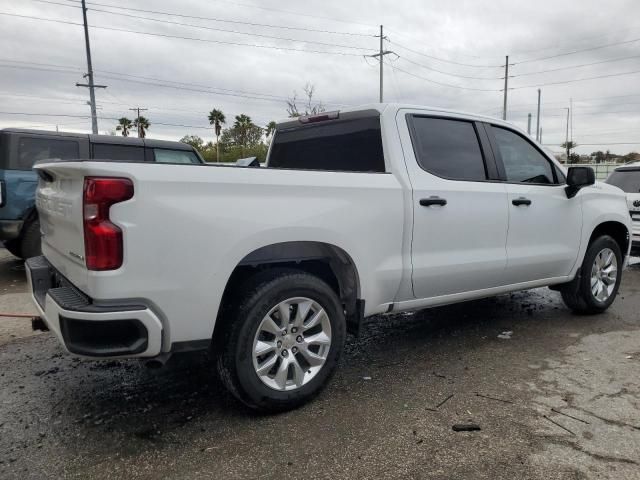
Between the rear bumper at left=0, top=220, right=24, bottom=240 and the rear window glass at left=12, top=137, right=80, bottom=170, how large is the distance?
760mm

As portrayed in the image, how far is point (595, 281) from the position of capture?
5.20 metres

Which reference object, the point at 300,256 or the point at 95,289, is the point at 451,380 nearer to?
the point at 300,256

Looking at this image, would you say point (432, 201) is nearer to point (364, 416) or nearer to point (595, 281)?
point (364, 416)

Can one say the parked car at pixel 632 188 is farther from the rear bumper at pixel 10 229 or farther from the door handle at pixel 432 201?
the rear bumper at pixel 10 229

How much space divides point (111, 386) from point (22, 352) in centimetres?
124

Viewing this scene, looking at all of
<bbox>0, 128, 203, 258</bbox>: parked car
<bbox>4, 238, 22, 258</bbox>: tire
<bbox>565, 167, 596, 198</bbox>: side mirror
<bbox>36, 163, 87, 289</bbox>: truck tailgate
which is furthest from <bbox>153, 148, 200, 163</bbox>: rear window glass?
<bbox>565, 167, 596, 198</bbox>: side mirror

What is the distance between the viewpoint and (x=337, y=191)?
3170mm

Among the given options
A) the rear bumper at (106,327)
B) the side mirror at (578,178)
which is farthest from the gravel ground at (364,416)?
the side mirror at (578,178)

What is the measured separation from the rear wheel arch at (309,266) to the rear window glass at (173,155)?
5.48m

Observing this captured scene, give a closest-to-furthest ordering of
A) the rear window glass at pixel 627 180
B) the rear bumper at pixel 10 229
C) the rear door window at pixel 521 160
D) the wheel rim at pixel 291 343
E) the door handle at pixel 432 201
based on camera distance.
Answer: the wheel rim at pixel 291 343 < the door handle at pixel 432 201 < the rear door window at pixel 521 160 < the rear bumper at pixel 10 229 < the rear window glass at pixel 627 180

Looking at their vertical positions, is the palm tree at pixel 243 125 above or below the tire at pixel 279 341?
above

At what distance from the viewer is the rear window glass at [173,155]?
826cm

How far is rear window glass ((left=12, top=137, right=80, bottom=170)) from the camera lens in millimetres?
7004

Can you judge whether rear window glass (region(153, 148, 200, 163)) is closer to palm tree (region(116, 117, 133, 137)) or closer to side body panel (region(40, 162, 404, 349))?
side body panel (region(40, 162, 404, 349))
